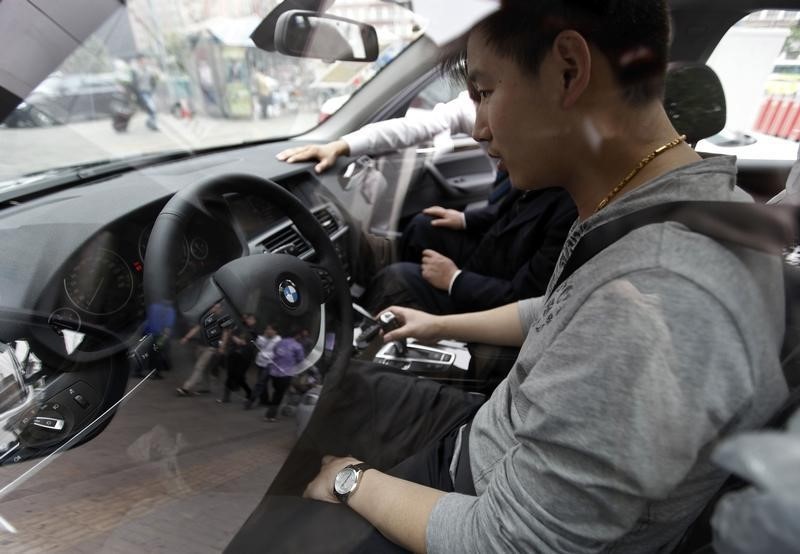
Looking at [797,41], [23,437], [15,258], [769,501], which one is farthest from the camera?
[15,258]

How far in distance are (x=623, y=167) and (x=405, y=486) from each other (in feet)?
2.20

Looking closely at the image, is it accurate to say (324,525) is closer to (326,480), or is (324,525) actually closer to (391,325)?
(326,480)

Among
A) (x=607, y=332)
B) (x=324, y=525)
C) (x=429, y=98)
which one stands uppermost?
(x=429, y=98)

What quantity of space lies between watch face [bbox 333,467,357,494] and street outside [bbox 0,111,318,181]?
2.70 ft

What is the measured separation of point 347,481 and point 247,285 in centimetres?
46

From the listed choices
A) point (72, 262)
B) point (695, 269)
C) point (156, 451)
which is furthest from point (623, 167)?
point (72, 262)

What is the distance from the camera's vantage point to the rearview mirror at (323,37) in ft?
3.98

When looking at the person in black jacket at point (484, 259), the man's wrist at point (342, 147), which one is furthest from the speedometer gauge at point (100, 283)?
the man's wrist at point (342, 147)

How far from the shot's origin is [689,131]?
83cm

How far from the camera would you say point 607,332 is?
0.60 metres

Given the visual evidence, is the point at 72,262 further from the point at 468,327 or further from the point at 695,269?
the point at 695,269

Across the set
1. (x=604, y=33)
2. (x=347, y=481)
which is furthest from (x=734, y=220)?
(x=347, y=481)

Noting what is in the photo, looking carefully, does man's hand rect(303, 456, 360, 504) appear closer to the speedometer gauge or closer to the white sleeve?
the speedometer gauge

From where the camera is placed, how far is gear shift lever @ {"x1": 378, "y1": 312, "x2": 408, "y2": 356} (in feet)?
5.00
